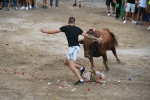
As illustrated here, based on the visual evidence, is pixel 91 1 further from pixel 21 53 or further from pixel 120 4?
pixel 21 53

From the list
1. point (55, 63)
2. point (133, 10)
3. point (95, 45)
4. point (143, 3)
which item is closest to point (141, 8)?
point (143, 3)

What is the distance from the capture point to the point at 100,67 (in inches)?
403

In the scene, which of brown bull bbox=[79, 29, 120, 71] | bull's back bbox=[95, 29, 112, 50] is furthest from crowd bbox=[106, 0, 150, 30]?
brown bull bbox=[79, 29, 120, 71]

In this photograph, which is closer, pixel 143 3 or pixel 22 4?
pixel 143 3

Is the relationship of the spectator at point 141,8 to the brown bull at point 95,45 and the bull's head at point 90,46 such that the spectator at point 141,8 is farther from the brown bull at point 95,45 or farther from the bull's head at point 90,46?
the bull's head at point 90,46

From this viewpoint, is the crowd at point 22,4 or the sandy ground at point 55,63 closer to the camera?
the sandy ground at point 55,63

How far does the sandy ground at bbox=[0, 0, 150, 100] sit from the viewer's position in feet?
26.3

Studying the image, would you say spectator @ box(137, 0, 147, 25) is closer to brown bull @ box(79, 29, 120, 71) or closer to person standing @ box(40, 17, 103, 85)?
brown bull @ box(79, 29, 120, 71)

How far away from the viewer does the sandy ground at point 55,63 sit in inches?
315

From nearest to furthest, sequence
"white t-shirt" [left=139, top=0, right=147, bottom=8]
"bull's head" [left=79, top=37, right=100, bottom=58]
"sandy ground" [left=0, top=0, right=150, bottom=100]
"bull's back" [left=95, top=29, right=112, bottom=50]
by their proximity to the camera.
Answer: "sandy ground" [left=0, top=0, right=150, bottom=100] → "bull's head" [left=79, top=37, right=100, bottom=58] → "bull's back" [left=95, top=29, right=112, bottom=50] → "white t-shirt" [left=139, top=0, right=147, bottom=8]

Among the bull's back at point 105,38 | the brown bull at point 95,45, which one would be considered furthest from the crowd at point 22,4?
the brown bull at point 95,45

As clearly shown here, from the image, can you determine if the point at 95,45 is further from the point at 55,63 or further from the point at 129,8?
the point at 129,8

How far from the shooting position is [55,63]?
10391mm

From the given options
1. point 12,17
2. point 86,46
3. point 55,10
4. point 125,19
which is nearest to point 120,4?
point 125,19
